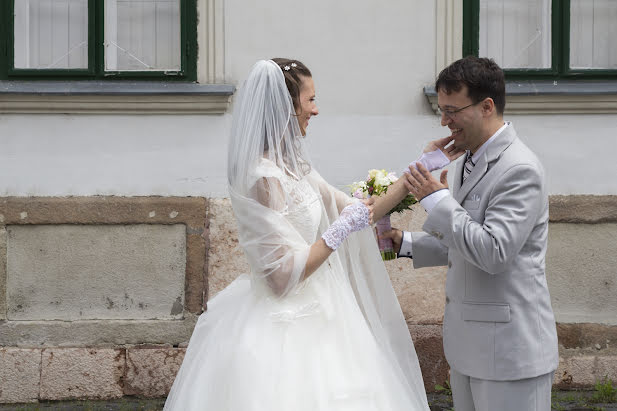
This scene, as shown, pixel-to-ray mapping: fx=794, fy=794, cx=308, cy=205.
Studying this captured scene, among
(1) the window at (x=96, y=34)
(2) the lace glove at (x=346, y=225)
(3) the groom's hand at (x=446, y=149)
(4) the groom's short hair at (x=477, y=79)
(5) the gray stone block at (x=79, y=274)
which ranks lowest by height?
(5) the gray stone block at (x=79, y=274)

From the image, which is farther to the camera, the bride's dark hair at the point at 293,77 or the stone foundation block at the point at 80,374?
the stone foundation block at the point at 80,374

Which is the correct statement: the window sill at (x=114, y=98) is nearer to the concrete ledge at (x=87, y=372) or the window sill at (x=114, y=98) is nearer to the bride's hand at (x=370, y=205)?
the concrete ledge at (x=87, y=372)

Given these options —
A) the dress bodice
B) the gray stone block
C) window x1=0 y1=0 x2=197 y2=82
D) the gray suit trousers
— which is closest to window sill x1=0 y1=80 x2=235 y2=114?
window x1=0 y1=0 x2=197 y2=82

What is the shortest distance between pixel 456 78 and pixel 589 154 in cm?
340

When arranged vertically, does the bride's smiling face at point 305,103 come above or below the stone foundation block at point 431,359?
above

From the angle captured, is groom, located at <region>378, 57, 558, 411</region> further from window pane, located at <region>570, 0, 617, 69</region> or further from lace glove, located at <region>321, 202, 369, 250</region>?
window pane, located at <region>570, 0, 617, 69</region>

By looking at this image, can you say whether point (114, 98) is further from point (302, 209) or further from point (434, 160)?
point (434, 160)

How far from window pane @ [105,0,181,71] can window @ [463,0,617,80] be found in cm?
242

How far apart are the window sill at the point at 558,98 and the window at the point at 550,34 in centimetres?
20

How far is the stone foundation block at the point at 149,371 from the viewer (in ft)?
19.5

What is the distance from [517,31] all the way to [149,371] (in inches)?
155

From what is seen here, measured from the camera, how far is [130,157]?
605 centimetres

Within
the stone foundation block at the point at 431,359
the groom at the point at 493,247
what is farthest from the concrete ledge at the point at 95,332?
the groom at the point at 493,247

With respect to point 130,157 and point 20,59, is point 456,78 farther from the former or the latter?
point 20,59
